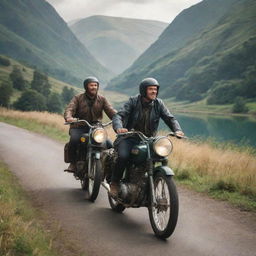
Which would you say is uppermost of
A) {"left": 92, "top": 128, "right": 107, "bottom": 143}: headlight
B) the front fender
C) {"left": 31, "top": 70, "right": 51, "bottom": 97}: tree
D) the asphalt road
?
{"left": 31, "top": 70, "right": 51, "bottom": 97}: tree

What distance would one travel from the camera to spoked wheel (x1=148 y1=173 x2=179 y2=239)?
486 cm

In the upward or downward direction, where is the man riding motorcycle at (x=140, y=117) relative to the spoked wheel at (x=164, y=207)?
upward

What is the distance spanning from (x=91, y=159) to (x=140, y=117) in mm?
1822

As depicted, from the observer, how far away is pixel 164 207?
16.8ft

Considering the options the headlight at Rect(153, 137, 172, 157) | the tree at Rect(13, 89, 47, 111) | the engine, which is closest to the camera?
the headlight at Rect(153, 137, 172, 157)

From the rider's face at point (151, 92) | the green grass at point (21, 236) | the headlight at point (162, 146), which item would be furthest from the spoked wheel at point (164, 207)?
the green grass at point (21, 236)

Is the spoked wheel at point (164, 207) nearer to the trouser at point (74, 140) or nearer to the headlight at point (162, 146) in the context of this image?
the headlight at point (162, 146)

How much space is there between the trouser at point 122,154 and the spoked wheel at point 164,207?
624 mm

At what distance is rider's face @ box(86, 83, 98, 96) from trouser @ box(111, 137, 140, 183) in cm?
223

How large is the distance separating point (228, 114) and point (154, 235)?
9762 cm

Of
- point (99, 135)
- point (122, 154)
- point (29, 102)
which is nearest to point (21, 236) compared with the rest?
point (122, 154)

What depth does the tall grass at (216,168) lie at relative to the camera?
8.17m

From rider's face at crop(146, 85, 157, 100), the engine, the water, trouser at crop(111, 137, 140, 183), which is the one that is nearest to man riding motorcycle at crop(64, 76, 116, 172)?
trouser at crop(111, 137, 140, 183)

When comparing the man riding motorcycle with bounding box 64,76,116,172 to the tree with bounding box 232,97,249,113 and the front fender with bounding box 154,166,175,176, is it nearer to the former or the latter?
the front fender with bounding box 154,166,175,176
